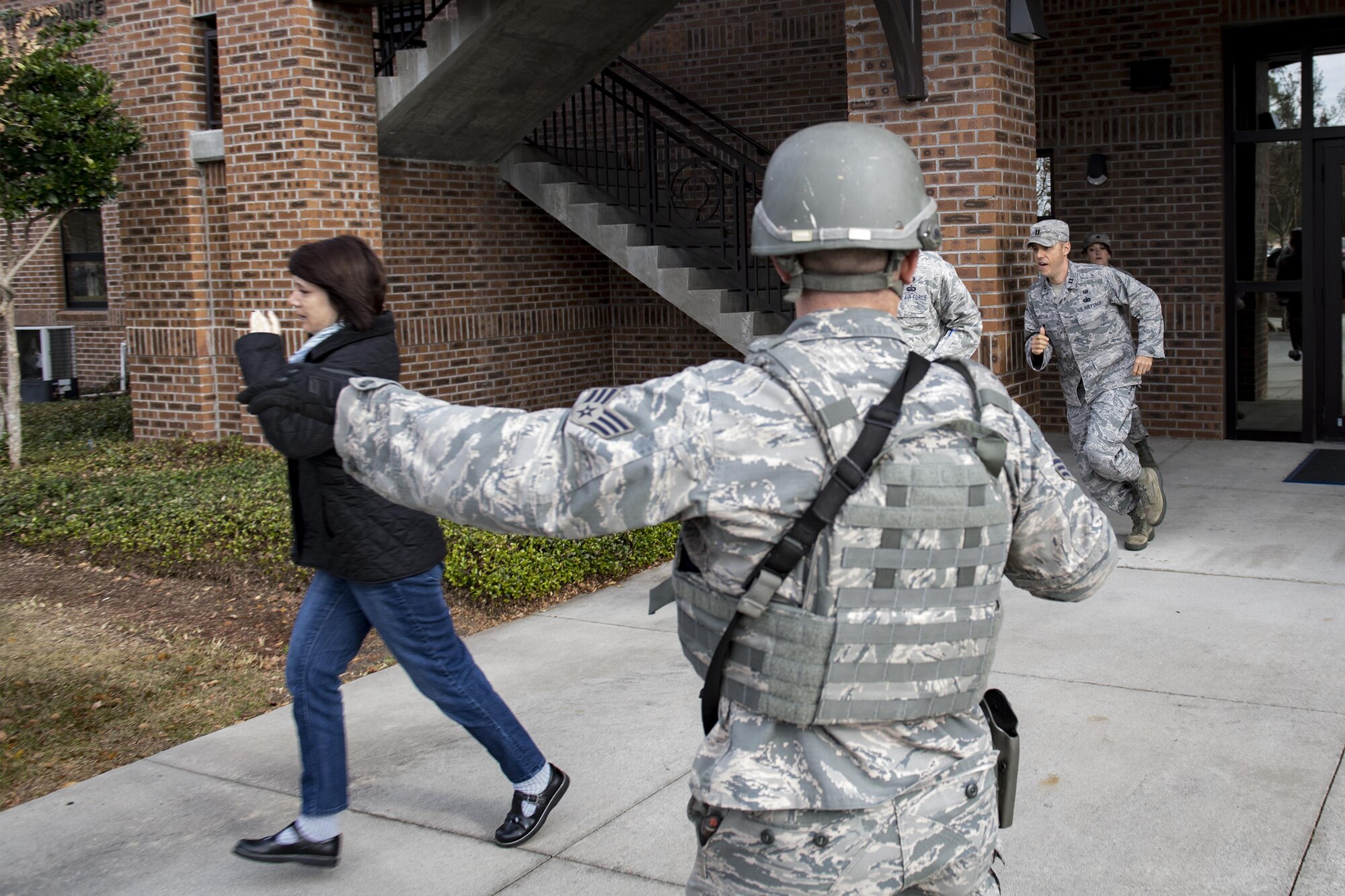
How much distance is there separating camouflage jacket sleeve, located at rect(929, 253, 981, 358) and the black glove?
4161 millimetres

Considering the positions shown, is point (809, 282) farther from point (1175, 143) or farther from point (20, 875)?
point (1175, 143)

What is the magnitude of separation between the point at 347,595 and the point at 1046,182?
860 centimetres

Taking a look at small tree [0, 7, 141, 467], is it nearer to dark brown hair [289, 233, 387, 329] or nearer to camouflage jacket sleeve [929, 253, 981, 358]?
camouflage jacket sleeve [929, 253, 981, 358]

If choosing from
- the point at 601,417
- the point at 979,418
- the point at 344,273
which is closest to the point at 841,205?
the point at 979,418

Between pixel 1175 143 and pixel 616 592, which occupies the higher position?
pixel 1175 143

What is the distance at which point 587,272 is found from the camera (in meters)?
12.2

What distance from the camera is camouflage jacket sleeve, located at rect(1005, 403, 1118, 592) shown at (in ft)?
6.77

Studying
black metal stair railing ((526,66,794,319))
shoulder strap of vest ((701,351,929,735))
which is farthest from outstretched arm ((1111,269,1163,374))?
shoulder strap of vest ((701,351,929,735))

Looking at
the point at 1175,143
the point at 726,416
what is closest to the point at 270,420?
the point at 726,416

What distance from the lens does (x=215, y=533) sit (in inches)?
279

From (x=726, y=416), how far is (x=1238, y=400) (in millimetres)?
9692

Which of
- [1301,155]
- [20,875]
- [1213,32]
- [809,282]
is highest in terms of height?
[1213,32]

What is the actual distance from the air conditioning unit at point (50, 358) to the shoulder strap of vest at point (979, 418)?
15.0 m

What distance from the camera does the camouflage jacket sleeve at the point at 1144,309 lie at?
23.3ft
